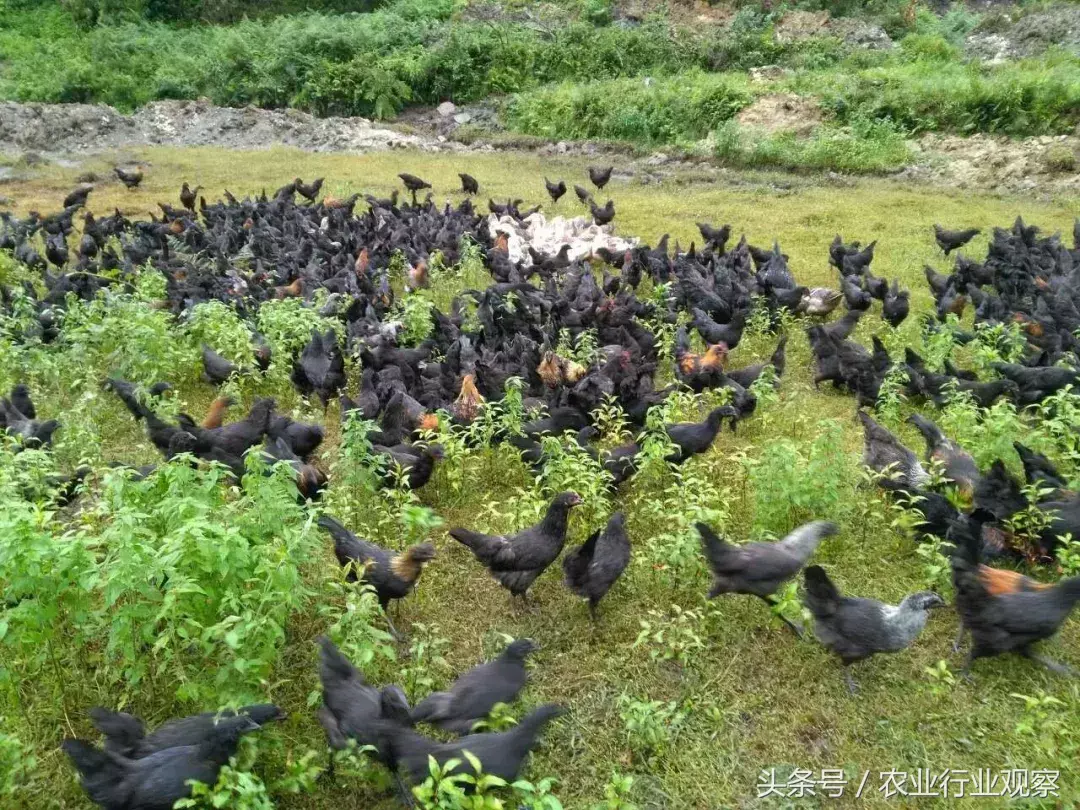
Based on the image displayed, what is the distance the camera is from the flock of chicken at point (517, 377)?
4.09 metres

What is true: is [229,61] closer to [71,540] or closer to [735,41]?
[735,41]

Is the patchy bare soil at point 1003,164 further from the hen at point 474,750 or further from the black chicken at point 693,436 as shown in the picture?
the hen at point 474,750

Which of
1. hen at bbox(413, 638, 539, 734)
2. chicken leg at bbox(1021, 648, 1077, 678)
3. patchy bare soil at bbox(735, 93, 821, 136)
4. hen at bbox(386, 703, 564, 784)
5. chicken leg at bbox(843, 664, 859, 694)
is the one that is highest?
patchy bare soil at bbox(735, 93, 821, 136)

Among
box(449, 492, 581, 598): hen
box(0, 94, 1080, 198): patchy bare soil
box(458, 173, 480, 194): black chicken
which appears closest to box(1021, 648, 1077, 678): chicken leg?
box(449, 492, 581, 598): hen

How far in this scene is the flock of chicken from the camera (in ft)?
13.4

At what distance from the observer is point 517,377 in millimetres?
7367

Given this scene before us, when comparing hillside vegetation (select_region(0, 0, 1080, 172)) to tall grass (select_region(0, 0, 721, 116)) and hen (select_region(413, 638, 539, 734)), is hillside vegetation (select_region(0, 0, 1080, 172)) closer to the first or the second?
tall grass (select_region(0, 0, 721, 116))

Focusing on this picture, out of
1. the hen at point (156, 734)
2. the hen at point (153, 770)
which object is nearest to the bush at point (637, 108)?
the hen at point (156, 734)

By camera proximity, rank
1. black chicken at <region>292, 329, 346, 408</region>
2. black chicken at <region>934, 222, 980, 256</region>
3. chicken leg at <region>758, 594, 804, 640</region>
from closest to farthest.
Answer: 1. chicken leg at <region>758, 594, 804, 640</region>
2. black chicken at <region>292, 329, 346, 408</region>
3. black chicken at <region>934, 222, 980, 256</region>

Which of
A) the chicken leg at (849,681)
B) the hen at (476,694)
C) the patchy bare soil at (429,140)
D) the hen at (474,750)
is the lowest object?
the chicken leg at (849,681)

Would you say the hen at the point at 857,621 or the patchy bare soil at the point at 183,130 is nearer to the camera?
the hen at the point at 857,621

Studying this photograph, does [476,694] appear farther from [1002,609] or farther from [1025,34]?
[1025,34]

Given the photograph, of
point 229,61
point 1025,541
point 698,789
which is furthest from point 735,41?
point 698,789

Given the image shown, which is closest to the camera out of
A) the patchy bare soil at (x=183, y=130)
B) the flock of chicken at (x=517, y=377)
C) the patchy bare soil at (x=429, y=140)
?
the flock of chicken at (x=517, y=377)
